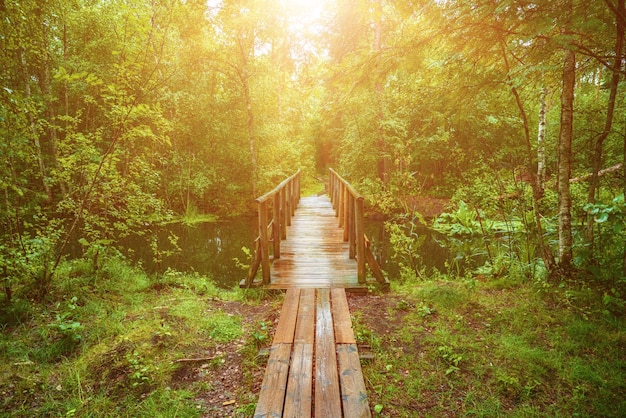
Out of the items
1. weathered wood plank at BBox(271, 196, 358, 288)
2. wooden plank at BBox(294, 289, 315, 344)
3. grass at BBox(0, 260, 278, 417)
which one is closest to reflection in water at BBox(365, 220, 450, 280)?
weathered wood plank at BBox(271, 196, 358, 288)

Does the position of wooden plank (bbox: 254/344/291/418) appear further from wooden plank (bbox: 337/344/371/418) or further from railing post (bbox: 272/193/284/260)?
railing post (bbox: 272/193/284/260)

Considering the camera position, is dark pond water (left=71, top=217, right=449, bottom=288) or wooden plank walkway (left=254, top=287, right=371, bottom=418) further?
dark pond water (left=71, top=217, right=449, bottom=288)

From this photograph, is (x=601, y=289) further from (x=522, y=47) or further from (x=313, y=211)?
(x=313, y=211)

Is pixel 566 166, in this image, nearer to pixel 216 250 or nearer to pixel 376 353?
pixel 376 353

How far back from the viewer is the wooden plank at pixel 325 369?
2.34 metres

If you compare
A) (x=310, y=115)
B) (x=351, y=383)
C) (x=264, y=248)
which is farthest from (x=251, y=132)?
(x=351, y=383)

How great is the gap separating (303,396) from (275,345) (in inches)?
30.3

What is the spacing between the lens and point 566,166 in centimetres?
394

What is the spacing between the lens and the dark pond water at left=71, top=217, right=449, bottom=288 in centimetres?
753

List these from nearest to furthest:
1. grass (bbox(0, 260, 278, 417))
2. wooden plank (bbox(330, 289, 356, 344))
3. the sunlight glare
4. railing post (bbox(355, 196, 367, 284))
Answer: grass (bbox(0, 260, 278, 417)) < wooden plank (bbox(330, 289, 356, 344)) < railing post (bbox(355, 196, 367, 284)) < the sunlight glare

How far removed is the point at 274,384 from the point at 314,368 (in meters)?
0.39

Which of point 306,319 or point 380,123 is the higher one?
point 380,123

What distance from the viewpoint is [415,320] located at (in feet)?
12.5

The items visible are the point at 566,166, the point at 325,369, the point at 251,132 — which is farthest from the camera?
the point at 251,132
